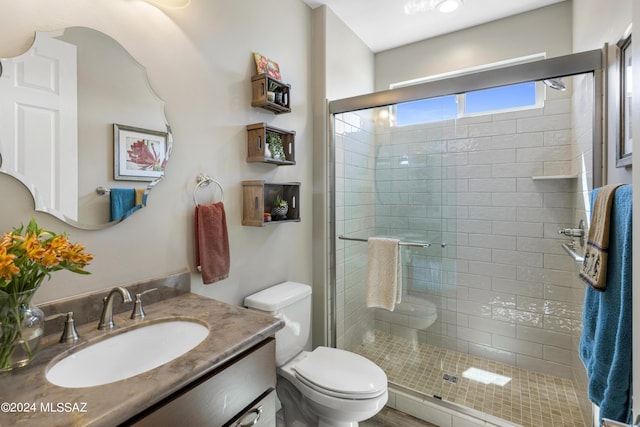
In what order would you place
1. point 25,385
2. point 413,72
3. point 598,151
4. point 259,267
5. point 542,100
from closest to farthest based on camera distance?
1. point 25,385
2. point 598,151
3. point 259,267
4. point 542,100
5. point 413,72

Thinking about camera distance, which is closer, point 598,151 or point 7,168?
point 7,168

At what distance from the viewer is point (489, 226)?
7.97 ft

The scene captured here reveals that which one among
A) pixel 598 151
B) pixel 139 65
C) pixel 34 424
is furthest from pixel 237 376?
pixel 598 151

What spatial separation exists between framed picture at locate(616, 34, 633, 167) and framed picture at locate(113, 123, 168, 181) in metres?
1.77

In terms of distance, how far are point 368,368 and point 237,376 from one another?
2.77ft

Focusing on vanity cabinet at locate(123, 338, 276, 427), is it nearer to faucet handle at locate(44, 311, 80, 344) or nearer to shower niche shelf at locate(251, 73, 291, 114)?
faucet handle at locate(44, 311, 80, 344)

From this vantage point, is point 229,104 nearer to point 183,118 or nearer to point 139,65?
point 183,118

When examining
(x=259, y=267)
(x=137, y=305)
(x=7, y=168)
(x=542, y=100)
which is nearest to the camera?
(x=7, y=168)

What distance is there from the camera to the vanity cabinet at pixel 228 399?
0.74 metres

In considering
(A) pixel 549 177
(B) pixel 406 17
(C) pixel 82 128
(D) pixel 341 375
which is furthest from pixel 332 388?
(B) pixel 406 17

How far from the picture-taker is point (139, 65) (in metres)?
1.20

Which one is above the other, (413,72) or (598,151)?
(413,72)

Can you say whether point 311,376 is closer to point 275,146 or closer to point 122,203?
point 122,203

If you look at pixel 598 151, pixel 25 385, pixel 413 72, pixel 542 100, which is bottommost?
pixel 25 385
